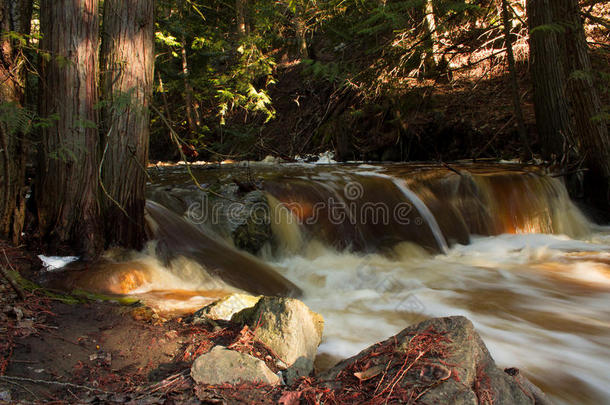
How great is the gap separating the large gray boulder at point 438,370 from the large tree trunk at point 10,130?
335cm


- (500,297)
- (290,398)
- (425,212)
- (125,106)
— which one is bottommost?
(500,297)

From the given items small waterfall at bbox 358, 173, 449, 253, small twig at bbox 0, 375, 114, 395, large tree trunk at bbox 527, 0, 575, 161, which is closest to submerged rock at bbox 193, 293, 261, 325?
small twig at bbox 0, 375, 114, 395

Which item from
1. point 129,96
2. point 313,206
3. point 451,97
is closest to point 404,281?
point 313,206

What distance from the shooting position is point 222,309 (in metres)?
3.12

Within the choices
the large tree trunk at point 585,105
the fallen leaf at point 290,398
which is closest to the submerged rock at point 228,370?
the fallen leaf at point 290,398

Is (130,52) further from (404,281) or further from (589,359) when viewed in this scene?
(589,359)

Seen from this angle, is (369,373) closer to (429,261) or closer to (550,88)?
(429,261)

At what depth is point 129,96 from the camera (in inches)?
160

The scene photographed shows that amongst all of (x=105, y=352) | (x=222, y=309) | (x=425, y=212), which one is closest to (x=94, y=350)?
(x=105, y=352)

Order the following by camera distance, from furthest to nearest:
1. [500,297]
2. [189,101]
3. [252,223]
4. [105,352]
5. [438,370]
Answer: [189,101] < [252,223] < [500,297] < [105,352] < [438,370]

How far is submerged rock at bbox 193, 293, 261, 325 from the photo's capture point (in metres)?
3.02

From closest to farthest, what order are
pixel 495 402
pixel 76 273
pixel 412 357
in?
pixel 495 402, pixel 412 357, pixel 76 273

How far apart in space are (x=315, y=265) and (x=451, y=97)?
352 inches

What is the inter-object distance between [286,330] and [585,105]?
8.50 m
